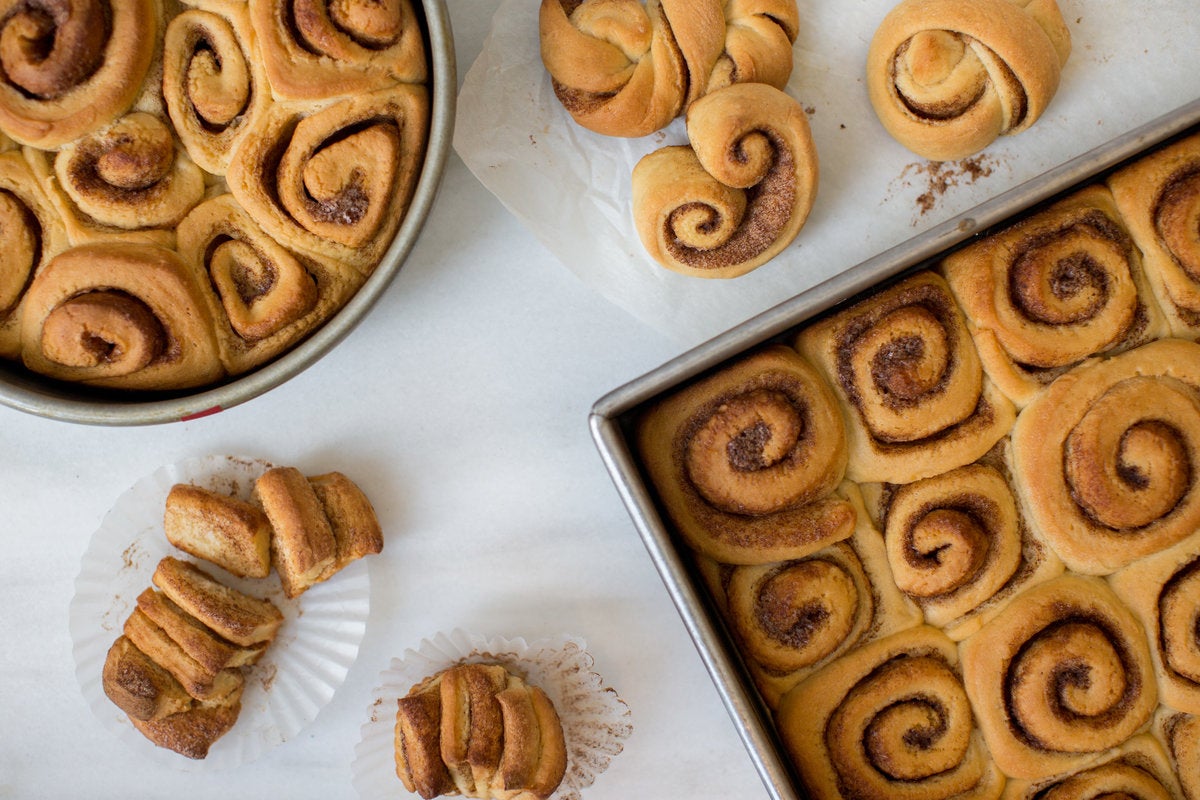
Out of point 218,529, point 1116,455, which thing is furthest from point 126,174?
point 1116,455

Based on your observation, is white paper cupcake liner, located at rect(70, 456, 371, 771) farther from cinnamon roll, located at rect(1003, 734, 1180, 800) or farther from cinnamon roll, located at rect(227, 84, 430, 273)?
cinnamon roll, located at rect(1003, 734, 1180, 800)

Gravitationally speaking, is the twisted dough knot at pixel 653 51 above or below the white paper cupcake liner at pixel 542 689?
above

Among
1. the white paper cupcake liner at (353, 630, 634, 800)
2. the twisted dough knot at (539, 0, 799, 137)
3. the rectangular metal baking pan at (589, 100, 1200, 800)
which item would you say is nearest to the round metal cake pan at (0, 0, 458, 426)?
the twisted dough knot at (539, 0, 799, 137)

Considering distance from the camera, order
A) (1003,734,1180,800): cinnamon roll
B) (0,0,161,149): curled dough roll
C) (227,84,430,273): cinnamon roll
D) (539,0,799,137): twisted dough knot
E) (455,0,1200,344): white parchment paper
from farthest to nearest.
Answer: (455,0,1200,344): white parchment paper → (539,0,799,137): twisted dough knot → (1003,734,1180,800): cinnamon roll → (227,84,430,273): cinnamon roll → (0,0,161,149): curled dough roll

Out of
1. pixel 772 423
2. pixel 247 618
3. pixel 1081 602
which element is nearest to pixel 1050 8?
pixel 772 423

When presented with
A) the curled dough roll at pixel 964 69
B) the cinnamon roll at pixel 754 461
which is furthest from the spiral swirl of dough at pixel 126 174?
the curled dough roll at pixel 964 69

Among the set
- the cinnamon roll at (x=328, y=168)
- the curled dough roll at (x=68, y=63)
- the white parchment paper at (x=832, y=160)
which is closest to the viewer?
the curled dough roll at (x=68, y=63)

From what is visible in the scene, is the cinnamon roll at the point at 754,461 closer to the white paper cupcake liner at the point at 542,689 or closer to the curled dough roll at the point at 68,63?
the white paper cupcake liner at the point at 542,689
